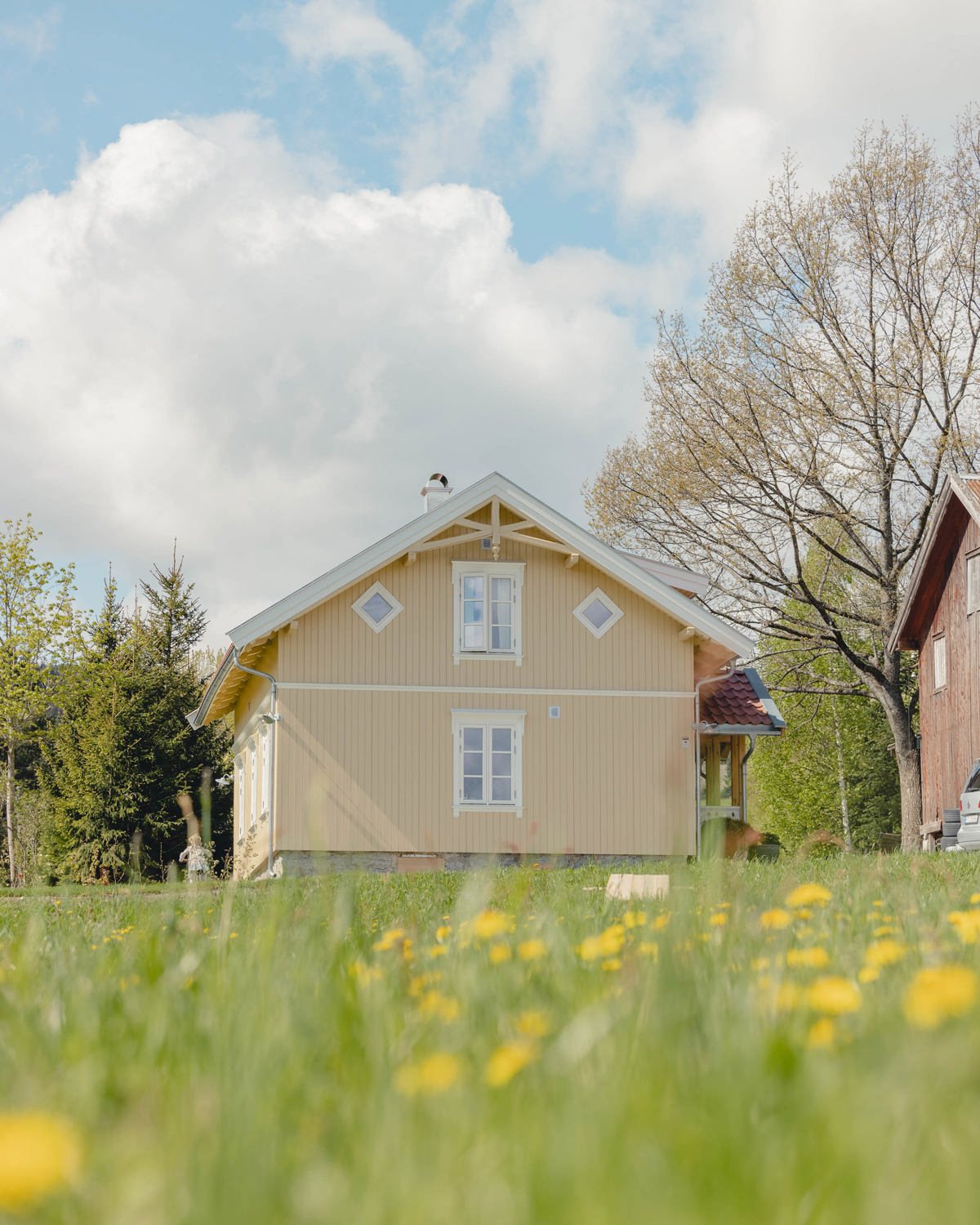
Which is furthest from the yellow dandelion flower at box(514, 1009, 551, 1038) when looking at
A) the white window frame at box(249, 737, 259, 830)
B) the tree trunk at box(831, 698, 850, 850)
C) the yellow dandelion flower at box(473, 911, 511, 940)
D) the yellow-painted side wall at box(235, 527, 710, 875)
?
the tree trunk at box(831, 698, 850, 850)

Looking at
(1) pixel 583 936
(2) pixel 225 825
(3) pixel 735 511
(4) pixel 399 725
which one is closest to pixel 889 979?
(1) pixel 583 936

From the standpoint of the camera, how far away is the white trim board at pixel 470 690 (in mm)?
21344

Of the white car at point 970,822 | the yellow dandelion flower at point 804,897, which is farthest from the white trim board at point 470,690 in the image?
the yellow dandelion flower at point 804,897

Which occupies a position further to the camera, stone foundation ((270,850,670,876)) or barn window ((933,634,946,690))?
barn window ((933,634,946,690))

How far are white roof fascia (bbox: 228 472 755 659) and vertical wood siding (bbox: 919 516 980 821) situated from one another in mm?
5288

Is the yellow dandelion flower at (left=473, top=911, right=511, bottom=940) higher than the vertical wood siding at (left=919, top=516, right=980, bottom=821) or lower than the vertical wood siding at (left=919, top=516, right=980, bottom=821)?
lower

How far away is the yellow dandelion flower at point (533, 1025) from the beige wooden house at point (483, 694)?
18663mm

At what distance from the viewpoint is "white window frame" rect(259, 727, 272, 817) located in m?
21.5

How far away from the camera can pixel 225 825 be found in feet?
106

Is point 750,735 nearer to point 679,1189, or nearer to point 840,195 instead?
point 840,195

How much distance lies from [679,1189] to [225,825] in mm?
32305

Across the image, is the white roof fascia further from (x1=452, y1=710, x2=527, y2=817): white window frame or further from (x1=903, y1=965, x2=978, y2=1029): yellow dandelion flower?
(x1=903, y1=965, x2=978, y2=1029): yellow dandelion flower

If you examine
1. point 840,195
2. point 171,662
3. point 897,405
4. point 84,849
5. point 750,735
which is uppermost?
point 840,195

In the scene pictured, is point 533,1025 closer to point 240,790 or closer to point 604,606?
point 604,606
